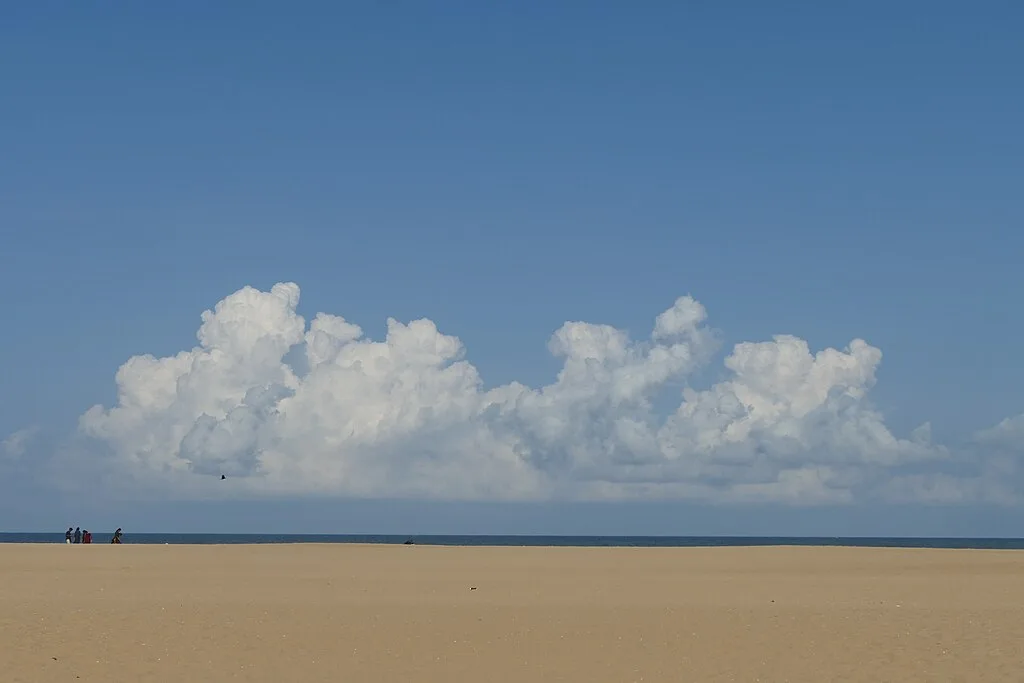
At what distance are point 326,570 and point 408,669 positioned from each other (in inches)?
1036

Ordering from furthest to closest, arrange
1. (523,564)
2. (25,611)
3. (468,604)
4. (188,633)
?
(523,564)
(468,604)
(25,611)
(188,633)

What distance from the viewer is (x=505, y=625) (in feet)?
94.0

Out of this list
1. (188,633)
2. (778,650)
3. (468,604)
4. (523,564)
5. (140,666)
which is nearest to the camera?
(140,666)

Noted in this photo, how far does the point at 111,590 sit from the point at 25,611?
7248 mm

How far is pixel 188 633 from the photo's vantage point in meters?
27.0

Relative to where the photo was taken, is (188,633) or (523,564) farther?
(523,564)

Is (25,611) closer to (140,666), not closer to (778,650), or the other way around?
(140,666)

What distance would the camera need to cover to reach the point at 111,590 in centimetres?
3766

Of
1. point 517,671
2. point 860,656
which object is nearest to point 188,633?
point 517,671

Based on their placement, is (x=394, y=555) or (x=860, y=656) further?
(x=394, y=555)

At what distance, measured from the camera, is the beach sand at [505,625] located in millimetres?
22984

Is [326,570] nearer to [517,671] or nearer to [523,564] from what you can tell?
[523,564]

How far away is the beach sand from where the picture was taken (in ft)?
75.4

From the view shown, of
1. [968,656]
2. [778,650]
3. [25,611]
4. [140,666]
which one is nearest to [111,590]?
[25,611]
